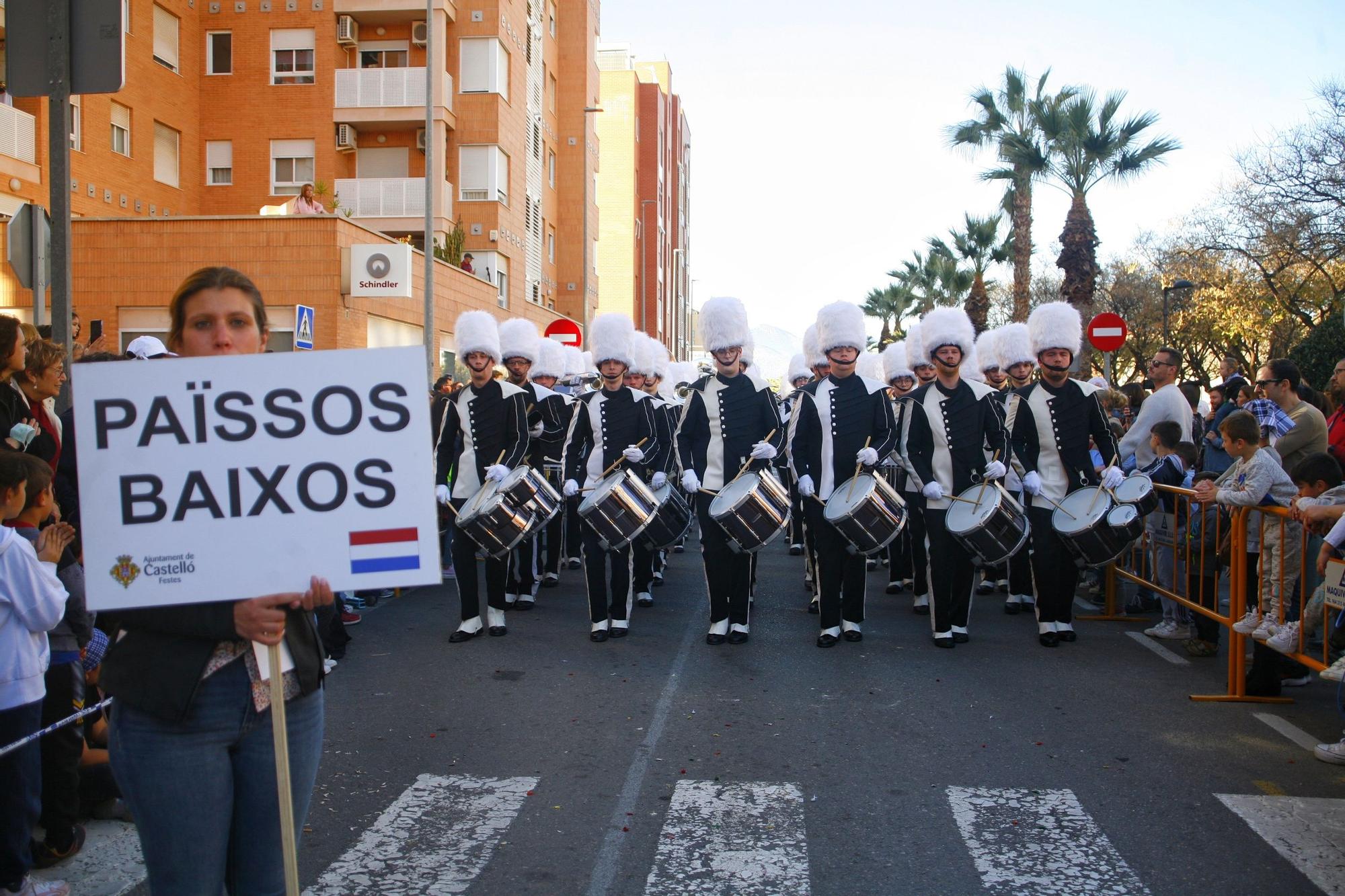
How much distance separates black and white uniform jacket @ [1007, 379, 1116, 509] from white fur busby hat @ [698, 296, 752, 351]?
2297 millimetres

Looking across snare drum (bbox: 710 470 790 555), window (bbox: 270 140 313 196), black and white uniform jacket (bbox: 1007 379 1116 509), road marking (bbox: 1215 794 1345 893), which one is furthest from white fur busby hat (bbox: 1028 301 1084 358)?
window (bbox: 270 140 313 196)

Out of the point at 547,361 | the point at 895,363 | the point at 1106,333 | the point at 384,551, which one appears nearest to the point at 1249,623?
the point at 384,551

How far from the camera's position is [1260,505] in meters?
7.22

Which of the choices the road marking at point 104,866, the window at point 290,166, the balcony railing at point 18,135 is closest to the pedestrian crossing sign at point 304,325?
the balcony railing at point 18,135

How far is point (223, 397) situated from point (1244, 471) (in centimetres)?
677

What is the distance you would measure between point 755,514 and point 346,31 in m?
27.8

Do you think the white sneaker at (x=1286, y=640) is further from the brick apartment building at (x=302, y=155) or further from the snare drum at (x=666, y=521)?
the brick apartment building at (x=302, y=155)

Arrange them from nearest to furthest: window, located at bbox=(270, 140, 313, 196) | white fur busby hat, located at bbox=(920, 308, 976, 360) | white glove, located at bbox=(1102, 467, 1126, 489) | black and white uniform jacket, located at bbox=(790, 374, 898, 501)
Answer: white glove, located at bbox=(1102, 467, 1126, 489) → black and white uniform jacket, located at bbox=(790, 374, 898, 501) → white fur busby hat, located at bbox=(920, 308, 976, 360) → window, located at bbox=(270, 140, 313, 196)

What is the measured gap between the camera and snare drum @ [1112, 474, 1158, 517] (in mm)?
8312

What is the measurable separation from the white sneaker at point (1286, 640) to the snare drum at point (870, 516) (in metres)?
2.59

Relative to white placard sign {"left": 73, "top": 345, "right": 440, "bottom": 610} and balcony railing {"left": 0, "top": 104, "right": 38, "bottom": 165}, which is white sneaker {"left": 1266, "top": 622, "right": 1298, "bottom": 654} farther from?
balcony railing {"left": 0, "top": 104, "right": 38, "bottom": 165}

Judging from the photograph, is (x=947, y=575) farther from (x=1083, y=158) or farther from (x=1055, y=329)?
(x=1083, y=158)

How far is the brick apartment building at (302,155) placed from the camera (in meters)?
22.6

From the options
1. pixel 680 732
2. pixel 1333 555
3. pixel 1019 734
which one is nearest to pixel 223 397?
pixel 680 732
